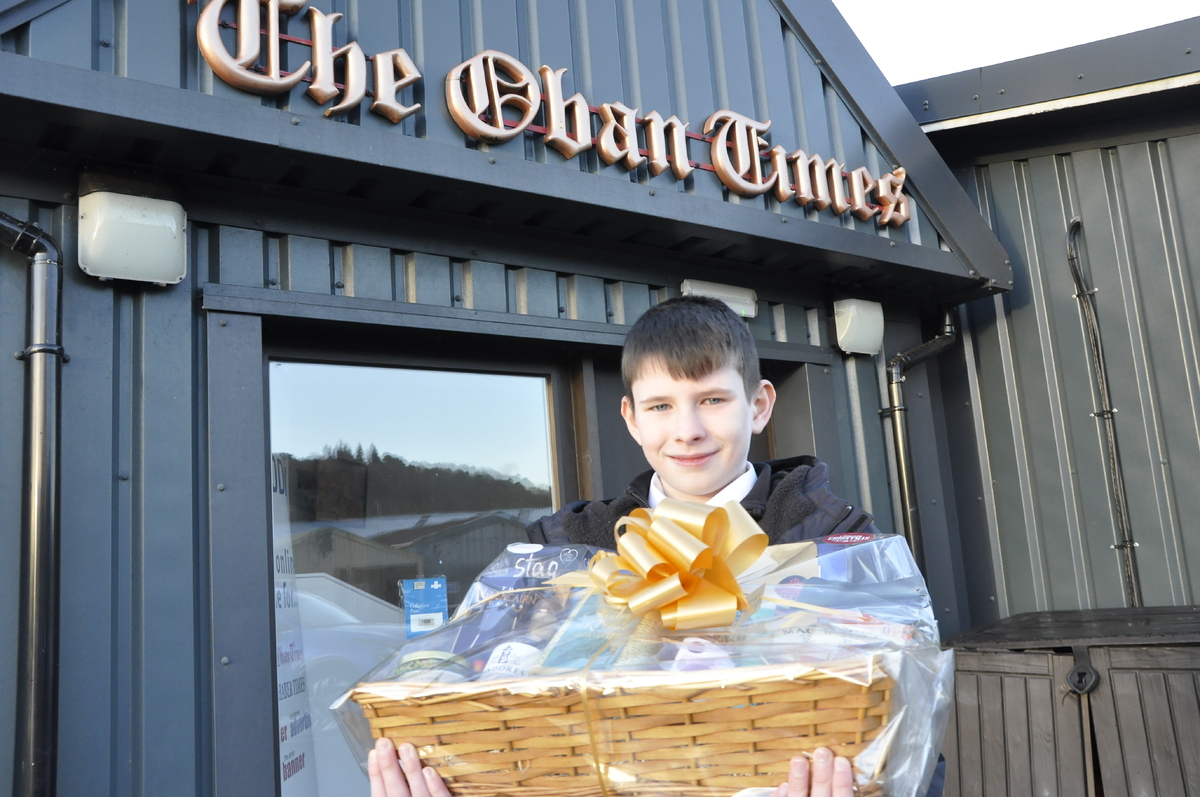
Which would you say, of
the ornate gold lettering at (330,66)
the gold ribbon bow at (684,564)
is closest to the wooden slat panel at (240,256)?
the ornate gold lettering at (330,66)

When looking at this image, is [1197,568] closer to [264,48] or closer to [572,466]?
[572,466]

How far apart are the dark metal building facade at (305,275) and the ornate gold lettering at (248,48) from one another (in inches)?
2.2

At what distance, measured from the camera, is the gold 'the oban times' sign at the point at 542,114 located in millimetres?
2871

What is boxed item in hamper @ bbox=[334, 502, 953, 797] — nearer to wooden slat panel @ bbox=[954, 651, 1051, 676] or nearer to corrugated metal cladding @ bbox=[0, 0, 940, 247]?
corrugated metal cladding @ bbox=[0, 0, 940, 247]

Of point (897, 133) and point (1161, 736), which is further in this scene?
point (897, 133)

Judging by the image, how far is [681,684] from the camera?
977mm

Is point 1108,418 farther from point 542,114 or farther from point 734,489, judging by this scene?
point 734,489

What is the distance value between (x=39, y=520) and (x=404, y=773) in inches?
73.3

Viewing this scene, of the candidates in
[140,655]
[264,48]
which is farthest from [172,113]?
[140,655]

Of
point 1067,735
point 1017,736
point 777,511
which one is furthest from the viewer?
point 1017,736

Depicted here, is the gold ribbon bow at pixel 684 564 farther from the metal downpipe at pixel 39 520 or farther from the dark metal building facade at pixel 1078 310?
the dark metal building facade at pixel 1078 310

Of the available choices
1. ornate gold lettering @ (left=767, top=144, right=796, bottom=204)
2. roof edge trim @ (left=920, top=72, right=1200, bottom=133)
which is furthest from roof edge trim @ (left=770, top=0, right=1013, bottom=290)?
ornate gold lettering @ (left=767, top=144, right=796, bottom=204)

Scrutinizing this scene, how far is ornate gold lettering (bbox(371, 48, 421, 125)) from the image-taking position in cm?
310

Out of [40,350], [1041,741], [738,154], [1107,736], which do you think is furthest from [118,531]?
[1107,736]
